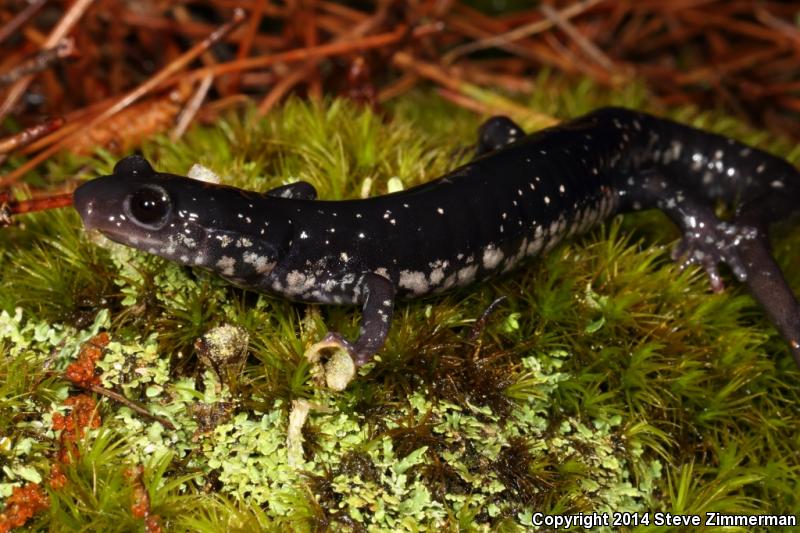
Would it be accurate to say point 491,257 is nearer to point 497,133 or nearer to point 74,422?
point 497,133

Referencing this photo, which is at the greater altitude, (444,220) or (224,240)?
(444,220)

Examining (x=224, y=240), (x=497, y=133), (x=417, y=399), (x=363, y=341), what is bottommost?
(x=417, y=399)

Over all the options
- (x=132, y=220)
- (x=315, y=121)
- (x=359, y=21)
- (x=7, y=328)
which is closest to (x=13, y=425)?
(x=7, y=328)

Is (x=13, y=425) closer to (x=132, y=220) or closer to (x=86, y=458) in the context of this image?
(x=86, y=458)

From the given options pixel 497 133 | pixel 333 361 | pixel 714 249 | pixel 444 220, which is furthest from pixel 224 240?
pixel 714 249

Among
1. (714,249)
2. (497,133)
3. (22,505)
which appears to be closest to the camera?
(22,505)

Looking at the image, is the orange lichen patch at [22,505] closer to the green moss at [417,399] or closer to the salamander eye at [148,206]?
the green moss at [417,399]
